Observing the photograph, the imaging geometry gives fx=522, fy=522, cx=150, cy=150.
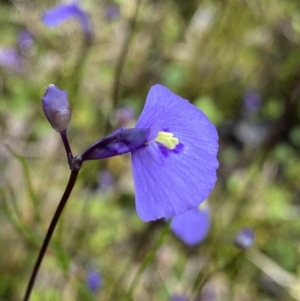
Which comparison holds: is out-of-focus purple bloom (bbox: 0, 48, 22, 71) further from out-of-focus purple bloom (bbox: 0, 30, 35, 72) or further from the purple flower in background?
the purple flower in background

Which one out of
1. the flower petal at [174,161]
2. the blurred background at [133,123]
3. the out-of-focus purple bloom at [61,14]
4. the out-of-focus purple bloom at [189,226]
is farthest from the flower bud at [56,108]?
the blurred background at [133,123]

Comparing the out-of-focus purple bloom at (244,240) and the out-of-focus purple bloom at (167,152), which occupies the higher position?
the out-of-focus purple bloom at (167,152)

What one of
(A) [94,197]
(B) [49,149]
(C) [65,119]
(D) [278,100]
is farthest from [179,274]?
(C) [65,119]

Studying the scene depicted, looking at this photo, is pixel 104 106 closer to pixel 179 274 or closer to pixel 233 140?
pixel 233 140

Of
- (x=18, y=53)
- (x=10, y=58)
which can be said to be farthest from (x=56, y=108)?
(x=18, y=53)

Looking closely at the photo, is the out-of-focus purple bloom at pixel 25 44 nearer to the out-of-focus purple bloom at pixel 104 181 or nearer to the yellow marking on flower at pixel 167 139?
the out-of-focus purple bloom at pixel 104 181

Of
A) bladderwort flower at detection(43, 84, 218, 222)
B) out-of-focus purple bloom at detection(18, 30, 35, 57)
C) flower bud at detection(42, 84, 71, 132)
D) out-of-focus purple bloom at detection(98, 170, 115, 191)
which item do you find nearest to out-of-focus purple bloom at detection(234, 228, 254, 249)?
bladderwort flower at detection(43, 84, 218, 222)
